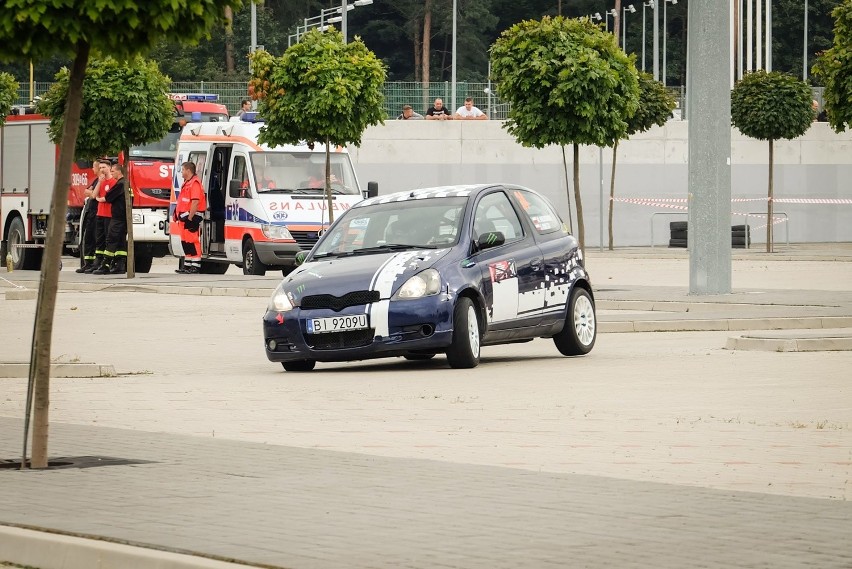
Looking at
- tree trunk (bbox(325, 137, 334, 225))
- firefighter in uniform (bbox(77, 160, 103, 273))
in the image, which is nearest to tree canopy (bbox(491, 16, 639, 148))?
tree trunk (bbox(325, 137, 334, 225))

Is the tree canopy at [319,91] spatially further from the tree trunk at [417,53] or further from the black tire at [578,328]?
the tree trunk at [417,53]

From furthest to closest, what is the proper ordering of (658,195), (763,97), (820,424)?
1. (658,195)
2. (763,97)
3. (820,424)

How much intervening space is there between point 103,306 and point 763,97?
23.2 meters

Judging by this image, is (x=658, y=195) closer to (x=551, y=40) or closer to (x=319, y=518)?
(x=551, y=40)

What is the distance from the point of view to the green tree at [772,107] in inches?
1767

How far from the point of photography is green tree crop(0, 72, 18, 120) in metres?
39.1

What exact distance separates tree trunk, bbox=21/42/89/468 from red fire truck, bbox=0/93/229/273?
25729mm

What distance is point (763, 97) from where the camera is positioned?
45.0 meters

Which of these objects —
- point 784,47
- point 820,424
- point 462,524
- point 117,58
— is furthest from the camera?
point 784,47

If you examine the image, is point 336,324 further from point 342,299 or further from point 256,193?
point 256,193

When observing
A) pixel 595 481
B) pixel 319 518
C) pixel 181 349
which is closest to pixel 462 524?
pixel 319 518

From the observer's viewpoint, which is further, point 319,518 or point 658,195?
point 658,195

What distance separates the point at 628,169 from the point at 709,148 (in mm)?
27931

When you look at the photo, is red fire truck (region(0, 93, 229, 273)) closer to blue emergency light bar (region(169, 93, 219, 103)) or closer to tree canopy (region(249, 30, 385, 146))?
blue emergency light bar (region(169, 93, 219, 103))
